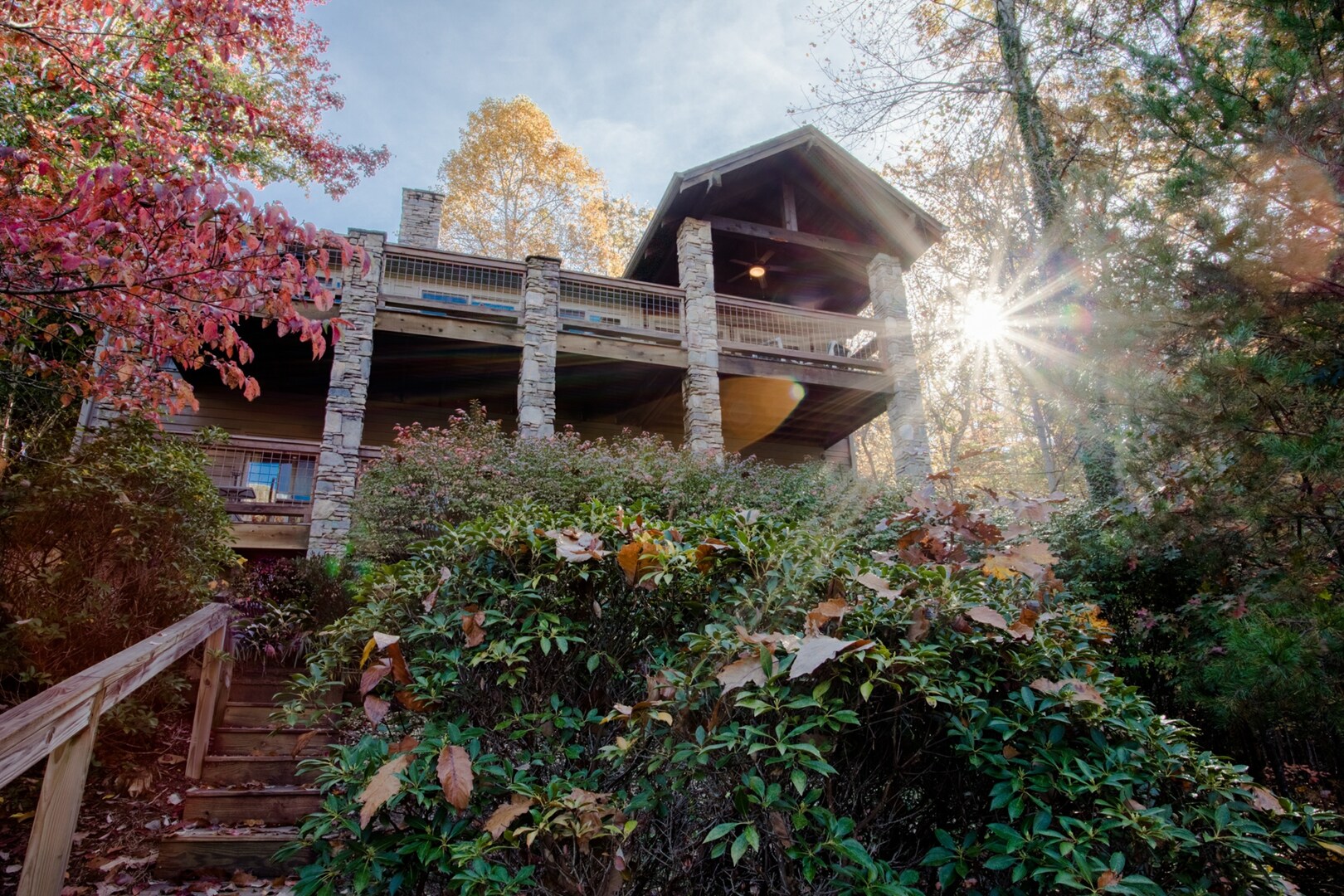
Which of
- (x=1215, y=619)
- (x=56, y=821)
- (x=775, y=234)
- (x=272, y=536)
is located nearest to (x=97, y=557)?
(x=56, y=821)

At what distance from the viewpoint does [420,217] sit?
520 inches

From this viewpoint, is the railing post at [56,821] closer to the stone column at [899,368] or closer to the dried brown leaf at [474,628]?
the dried brown leaf at [474,628]

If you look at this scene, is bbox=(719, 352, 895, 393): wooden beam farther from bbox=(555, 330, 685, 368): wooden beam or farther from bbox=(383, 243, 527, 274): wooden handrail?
bbox=(383, 243, 527, 274): wooden handrail

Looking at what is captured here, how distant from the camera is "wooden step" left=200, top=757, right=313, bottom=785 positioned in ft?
13.6

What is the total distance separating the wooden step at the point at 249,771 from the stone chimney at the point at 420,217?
10653 mm

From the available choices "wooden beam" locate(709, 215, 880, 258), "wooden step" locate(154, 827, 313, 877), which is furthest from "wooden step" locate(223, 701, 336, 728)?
"wooden beam" locate(709, 215, 880, 258)

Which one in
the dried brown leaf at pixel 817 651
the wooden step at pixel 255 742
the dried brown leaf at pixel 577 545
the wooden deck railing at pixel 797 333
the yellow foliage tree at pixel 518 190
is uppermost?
the yellow foliage tree at pixel 518 190

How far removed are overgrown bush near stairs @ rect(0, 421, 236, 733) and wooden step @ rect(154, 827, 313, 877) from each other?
1.05 meters

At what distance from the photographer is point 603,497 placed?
23.1 feet

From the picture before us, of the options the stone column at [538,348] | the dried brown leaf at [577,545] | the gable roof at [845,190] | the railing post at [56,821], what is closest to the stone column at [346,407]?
the stone column at [538,348]

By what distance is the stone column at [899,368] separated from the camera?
11820mm

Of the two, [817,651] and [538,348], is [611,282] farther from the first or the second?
[817,651]

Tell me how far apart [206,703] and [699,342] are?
8832 millimetres

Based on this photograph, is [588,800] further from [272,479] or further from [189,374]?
[189,374]
